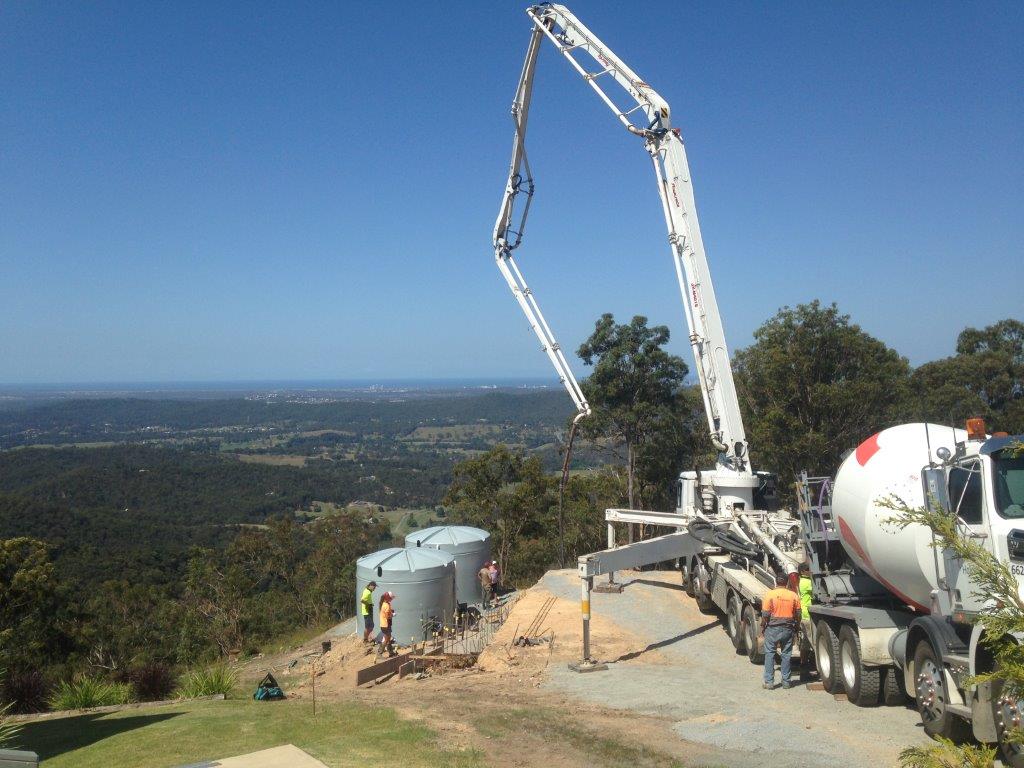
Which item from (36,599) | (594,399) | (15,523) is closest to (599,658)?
(594,399)

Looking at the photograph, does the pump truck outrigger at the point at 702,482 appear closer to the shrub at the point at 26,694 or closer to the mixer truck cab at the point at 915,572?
the mixer truck cab at the point at 915,572

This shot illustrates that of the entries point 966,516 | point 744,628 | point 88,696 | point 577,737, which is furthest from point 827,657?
point 88,696

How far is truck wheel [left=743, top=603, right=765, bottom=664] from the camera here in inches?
548

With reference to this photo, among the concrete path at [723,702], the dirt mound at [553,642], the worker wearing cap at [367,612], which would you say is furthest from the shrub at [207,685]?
the concrete path at [723,702]

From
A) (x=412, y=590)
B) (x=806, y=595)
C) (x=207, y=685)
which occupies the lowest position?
(x=207, y=685)

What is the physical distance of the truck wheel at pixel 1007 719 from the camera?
285 inches

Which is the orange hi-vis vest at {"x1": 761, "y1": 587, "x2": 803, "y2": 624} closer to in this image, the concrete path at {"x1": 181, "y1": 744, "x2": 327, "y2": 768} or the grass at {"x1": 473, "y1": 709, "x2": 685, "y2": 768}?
the grass at {"x1": 473, "y1": 709, "x2": 685, "y2": 768}

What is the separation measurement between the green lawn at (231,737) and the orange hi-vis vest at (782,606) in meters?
5.54

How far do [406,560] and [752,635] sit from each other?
9.44 meters

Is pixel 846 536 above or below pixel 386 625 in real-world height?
above

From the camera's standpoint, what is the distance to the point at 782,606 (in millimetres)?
11992

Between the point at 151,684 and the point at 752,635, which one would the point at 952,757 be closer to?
the point at 752,635

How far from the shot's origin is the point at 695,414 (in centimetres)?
3425

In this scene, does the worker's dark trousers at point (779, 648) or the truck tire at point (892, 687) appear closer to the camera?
the truck tire at point (892, 687)
